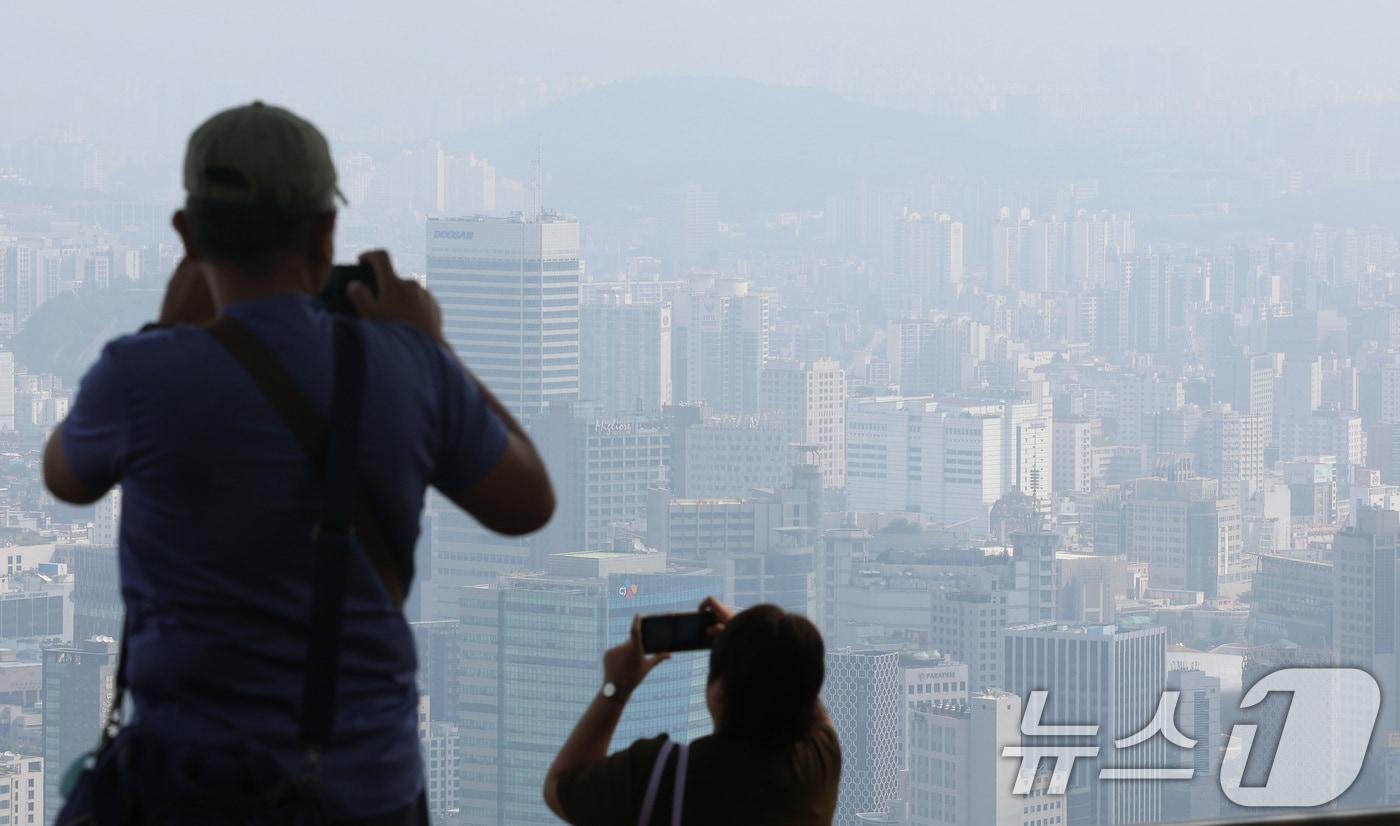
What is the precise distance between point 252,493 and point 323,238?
0.10 metres

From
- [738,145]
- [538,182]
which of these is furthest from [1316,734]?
[738,145]

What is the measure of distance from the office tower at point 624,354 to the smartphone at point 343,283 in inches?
1126

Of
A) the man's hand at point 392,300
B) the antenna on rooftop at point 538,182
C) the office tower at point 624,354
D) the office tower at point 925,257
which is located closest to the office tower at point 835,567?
the office tower at point 624,354

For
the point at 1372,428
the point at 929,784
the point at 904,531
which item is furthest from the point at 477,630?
the point at 1372,428

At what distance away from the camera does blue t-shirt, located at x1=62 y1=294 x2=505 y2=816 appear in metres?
0.57

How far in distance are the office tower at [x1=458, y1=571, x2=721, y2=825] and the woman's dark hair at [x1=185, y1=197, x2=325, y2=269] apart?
11.5 meters

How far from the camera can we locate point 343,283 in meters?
0.64

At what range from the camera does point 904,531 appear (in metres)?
28.0

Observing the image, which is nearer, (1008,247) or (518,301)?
(518,301)

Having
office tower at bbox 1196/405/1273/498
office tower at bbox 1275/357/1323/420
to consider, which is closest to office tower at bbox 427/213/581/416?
office tower at bbox 1196/405/1273/498

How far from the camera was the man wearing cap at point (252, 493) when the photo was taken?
1.86 ft

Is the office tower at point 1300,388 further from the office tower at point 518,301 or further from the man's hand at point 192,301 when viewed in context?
the man's hand at point 192,301

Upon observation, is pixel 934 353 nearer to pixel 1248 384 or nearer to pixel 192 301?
pixel 1248 384

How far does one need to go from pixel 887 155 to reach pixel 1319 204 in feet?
33.0
